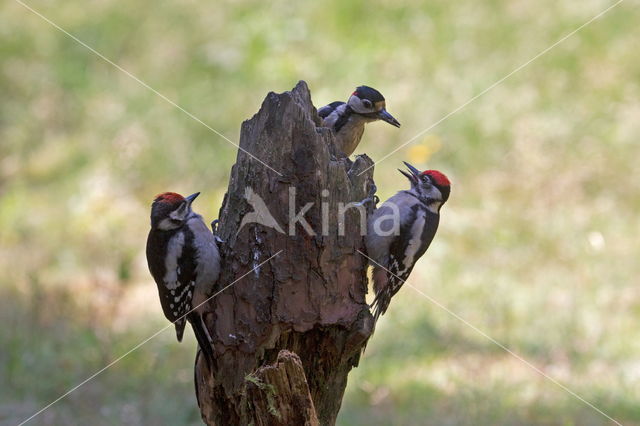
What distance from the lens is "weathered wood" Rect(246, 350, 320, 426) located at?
3.58 metres

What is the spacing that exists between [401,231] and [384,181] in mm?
5258

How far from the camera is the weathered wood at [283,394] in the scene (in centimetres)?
358

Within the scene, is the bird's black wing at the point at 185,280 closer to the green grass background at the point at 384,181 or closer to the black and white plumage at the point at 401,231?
the black and white plumage at the point at 401,231

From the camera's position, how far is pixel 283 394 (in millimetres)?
3631

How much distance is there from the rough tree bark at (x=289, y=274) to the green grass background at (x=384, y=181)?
2420 mm

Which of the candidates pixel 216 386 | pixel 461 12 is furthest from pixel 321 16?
pixel 216 386

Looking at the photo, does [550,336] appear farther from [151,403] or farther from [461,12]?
[461,12]

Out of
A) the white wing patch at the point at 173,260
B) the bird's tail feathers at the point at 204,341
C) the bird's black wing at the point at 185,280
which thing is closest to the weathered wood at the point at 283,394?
the bird's tail feathers at the point at 204,341

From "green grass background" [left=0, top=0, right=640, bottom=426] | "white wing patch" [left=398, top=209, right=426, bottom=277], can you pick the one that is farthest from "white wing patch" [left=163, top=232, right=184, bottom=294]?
"green grass background" [left=0, top=0, right=640, bottom=426]

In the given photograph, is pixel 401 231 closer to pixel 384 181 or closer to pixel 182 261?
pixel 182 261

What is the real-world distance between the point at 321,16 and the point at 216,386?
8405 mm

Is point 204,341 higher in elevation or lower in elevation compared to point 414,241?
lower

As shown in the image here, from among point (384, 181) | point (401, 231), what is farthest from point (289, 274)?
point (384, 181)

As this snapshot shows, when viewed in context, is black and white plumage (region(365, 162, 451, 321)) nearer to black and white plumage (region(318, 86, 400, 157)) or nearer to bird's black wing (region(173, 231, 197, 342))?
black and white plumage (region(318, 86, 400, 157))
